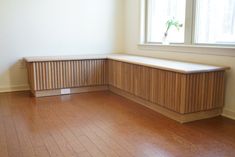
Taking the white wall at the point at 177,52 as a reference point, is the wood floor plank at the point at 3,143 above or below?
below

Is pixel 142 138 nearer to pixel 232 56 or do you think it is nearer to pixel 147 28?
pixel 232 56

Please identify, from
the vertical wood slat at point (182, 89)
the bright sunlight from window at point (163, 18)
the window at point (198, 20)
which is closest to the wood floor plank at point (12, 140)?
the vertical wood slat at point (182, 89)

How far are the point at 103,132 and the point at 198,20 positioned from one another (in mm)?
2222

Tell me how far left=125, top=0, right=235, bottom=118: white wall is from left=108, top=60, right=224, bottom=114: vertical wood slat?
122 millimetres

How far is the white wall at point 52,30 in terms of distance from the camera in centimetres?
491

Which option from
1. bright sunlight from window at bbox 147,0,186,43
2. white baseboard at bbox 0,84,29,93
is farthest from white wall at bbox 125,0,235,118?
white baseboard at bbox 0,84,29,93

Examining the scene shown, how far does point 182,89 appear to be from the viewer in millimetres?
3189

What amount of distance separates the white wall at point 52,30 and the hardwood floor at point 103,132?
114cm

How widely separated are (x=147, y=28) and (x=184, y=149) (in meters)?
3.16

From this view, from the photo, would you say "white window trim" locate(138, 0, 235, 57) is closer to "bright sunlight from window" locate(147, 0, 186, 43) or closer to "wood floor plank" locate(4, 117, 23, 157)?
"bright sunlight from window" locate(147, 0, 186, 43)

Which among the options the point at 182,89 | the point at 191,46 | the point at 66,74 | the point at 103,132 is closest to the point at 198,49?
the point at 191,46

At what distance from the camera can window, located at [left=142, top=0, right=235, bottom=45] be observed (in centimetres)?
351

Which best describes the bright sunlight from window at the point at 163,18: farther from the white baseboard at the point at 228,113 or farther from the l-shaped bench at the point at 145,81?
the white baseboard at the point at 228,113

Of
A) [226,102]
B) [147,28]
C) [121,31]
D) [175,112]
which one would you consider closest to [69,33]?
[121,31]
